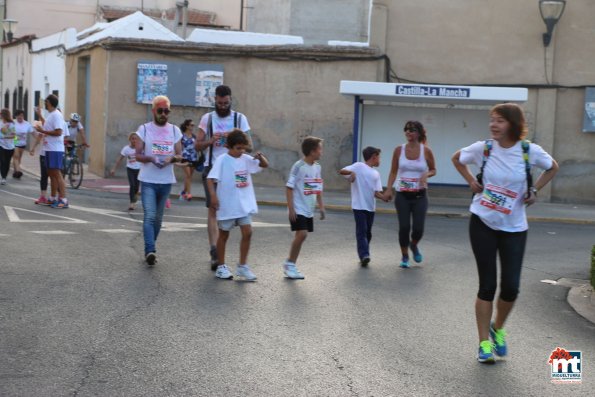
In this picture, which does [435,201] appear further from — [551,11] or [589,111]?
[551,11]

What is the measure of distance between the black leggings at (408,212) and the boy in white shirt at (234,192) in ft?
7.71

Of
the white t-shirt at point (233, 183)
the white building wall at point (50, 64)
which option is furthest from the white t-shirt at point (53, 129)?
the white building wall at point (50, 64)

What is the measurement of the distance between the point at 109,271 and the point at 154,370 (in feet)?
13.4

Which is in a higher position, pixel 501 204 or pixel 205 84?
pixel 205 84

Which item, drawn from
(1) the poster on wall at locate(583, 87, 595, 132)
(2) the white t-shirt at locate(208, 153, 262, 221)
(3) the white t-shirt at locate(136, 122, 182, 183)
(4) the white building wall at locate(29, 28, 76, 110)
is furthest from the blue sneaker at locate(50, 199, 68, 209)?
(4) the white building wall at locate(29, 28, 76, 110)

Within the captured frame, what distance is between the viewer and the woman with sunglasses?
39.0 ft

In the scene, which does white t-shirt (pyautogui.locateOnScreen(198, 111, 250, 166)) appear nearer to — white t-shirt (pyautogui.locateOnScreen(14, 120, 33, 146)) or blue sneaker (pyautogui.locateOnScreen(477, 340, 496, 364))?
blue sneaker (pyautogui.locateOnScreen(477, 340, 496, 364))

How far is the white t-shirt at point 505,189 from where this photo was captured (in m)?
7.08

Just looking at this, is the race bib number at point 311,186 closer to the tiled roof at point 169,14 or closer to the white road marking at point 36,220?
the white road marking at point 36,220

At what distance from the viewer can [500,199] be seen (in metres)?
7.07

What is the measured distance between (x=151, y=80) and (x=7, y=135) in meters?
4.76

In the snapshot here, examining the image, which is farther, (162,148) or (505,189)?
(162,148)

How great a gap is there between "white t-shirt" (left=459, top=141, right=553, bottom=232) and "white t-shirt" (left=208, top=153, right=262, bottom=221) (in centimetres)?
351

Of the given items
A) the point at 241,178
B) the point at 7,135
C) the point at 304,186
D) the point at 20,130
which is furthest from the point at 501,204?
the point at 20,130
